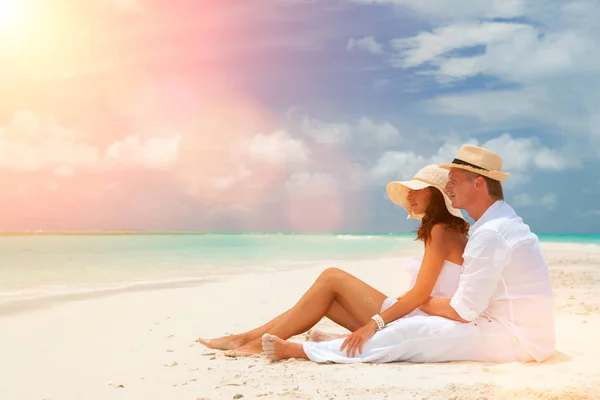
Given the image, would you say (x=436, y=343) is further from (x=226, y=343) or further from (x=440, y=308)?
(x=226, y=343)

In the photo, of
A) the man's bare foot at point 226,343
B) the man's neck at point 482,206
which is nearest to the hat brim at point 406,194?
the man's neck at point 482,206

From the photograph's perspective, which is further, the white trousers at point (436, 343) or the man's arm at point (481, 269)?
the white trousers at point (436, 343)

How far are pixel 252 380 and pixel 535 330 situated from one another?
217 cm

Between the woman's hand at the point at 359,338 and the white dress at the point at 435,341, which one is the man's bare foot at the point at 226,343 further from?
the woman's hand at the point at 359,338

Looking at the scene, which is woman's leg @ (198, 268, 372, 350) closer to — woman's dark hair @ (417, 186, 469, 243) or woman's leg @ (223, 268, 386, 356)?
woman's leg @ (223, 268, 386, 356)

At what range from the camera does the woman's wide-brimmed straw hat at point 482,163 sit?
431 cm

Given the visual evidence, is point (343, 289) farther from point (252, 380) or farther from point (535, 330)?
point (535, 330)

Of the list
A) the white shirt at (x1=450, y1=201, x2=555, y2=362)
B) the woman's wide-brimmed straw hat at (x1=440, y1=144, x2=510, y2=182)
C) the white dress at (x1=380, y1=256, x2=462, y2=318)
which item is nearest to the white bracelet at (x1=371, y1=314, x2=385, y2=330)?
the white dress at (x1=380, y1=256, x2=462, y2=318)

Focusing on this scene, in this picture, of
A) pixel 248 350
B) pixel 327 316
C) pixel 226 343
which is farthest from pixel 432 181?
pixel 226 343

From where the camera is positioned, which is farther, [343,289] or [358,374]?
[343,289]

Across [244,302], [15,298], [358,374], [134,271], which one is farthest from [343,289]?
[134,271]

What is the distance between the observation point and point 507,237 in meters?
4.21

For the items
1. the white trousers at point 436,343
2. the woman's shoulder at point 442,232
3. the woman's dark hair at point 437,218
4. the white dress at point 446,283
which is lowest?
the white trousers at point 436,343

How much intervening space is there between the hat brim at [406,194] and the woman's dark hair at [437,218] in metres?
0.05
